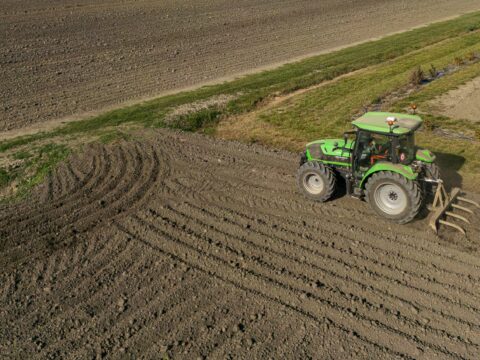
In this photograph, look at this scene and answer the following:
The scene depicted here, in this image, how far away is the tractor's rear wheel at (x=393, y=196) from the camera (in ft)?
30.6

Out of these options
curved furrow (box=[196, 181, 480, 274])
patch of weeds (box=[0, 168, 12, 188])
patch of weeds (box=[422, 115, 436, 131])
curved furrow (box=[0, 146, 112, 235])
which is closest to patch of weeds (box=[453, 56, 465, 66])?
patch of weeds (box=[422, 115, 436, 131])

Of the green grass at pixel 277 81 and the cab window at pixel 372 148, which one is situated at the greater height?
the cab window at pixel 372 148

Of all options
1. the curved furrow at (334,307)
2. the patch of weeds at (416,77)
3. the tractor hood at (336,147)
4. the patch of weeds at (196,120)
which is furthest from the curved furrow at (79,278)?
the patch of weeds at (416,77)

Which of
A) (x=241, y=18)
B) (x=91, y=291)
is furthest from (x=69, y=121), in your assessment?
(x=241, y=18)

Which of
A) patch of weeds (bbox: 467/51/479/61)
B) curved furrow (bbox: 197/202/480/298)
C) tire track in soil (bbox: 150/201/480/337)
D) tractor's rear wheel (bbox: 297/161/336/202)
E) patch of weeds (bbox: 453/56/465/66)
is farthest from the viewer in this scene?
patch of weeds (bbox: 467/51/479/61)

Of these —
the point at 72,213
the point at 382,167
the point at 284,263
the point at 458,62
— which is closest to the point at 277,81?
the point at 458,62

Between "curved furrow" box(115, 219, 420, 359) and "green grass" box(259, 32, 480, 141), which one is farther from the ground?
"curved furrow" box(115, 219, 420, 359)

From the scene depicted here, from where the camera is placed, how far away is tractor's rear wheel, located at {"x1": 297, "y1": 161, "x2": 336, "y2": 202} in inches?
414

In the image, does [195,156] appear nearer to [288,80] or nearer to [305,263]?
[305,263]

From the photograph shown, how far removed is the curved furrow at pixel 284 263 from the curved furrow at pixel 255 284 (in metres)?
0.32

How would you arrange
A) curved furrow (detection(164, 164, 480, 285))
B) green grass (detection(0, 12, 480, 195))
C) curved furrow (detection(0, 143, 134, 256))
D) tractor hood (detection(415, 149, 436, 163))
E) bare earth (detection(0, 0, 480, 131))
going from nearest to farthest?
curved furrow (detection(164, 164, 480, 285)) < tractor hood (detection(415, 149, 436, 163)) < curved furrow (detection(0, 143, 134, 256)) < green grass (detection(0, 12, 480, 195)) < bare earth (detection(0, 0, 480, 131))

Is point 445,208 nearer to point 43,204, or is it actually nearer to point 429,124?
point 429,124

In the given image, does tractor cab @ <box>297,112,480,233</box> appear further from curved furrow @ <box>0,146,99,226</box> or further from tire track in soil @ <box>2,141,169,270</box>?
curved furrow @ <box>0,146,99,226</box>

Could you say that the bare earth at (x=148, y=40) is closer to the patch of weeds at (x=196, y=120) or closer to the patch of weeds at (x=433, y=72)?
the patch of weeds at (x=196, y=120)
